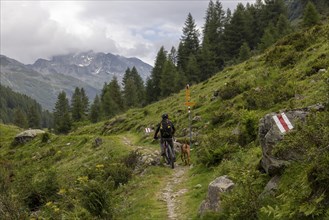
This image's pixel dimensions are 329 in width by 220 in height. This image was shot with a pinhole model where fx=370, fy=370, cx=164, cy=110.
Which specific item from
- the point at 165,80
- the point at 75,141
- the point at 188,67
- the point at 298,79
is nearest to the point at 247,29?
the point at 188,67

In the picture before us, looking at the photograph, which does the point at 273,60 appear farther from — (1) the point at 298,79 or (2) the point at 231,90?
(1) the point at 298,79

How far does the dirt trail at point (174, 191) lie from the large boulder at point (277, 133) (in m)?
3.50

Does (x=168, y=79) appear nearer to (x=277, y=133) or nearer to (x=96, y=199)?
(x=96, y=199)

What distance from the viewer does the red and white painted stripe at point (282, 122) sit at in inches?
363

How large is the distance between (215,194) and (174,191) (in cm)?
478

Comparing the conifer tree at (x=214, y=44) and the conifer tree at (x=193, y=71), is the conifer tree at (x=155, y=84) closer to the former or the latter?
the conifer tree at (x=193, y=71)

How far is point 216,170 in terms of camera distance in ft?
48.7

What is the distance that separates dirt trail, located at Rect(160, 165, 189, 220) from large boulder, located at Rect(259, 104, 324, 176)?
138 inches

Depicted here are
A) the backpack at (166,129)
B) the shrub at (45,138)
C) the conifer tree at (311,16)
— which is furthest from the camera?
the conifer tree at (311,16)

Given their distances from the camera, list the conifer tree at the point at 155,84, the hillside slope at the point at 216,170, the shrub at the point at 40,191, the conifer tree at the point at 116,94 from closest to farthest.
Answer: the hillside slope at the point at 216,170 → the shrub at the point at 40,191 → the conifer tree at the point at 155,84 → the conifer tree at the point at 116,94

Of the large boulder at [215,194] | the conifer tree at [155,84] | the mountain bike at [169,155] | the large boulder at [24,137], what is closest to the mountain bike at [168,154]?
the mountain bike at [169,155]

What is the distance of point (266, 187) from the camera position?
29.8 ft

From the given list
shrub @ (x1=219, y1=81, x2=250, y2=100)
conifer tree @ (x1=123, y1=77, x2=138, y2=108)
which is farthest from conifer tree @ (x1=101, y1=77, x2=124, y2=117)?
shrub @ (x1=219, y1=81, x2=250, y2=100)

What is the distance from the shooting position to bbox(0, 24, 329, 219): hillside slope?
326 inches
